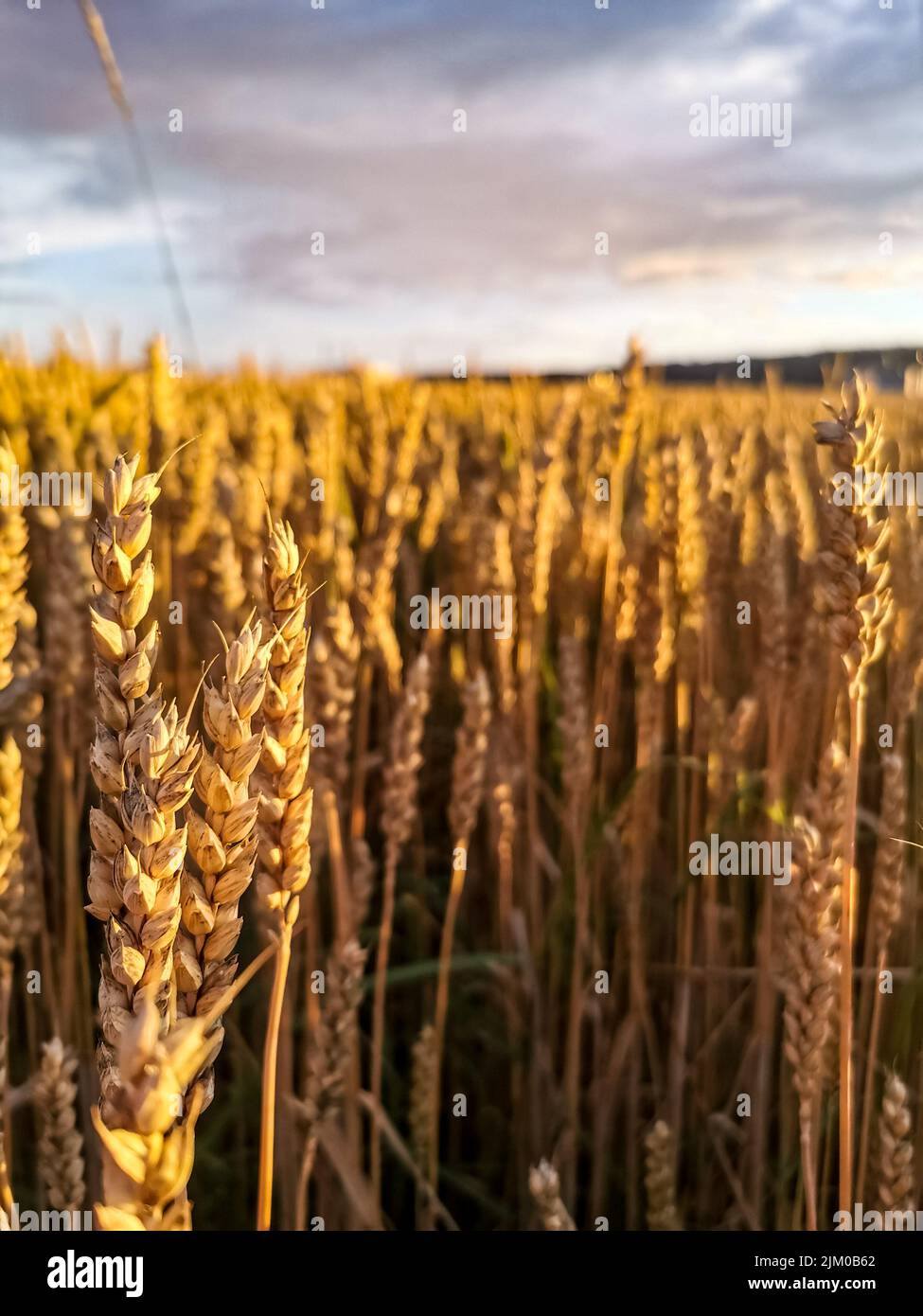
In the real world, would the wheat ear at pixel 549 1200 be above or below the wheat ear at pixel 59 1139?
below

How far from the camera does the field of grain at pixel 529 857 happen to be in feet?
3.89

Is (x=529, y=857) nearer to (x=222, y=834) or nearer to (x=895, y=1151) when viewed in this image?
(x=895, y=1151)

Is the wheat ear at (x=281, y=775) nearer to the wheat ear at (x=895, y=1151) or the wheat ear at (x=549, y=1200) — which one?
the wheat ear at (x=549, y=1200)

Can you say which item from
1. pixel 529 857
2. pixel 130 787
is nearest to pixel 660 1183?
pixel 529 857

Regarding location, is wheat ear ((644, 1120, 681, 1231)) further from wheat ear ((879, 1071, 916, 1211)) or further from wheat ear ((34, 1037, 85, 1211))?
wheat ear ((34, 1037, 85, 1211))

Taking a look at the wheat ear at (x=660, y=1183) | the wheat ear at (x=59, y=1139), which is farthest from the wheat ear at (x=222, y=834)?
the wheat ear at (x=660, y=1183)

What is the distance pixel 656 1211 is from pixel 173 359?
178 centimetres

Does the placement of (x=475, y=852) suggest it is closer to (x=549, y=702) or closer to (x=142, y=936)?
(x=549, y=702)

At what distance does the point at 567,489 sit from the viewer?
3.36m

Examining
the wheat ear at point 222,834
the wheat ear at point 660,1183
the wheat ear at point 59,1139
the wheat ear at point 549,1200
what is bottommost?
the wheat ear at point 660,1183

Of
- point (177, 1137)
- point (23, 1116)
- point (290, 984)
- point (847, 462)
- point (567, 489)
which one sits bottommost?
point (23, 1116)

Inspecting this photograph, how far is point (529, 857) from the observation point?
201 cm

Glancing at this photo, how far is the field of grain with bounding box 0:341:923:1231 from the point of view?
46.7 inches
